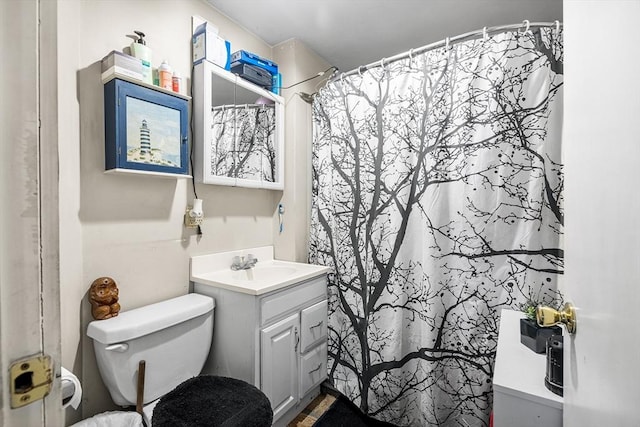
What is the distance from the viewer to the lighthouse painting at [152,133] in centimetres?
133

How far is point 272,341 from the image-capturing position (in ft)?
5.17

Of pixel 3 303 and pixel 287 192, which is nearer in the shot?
pixel 3 303

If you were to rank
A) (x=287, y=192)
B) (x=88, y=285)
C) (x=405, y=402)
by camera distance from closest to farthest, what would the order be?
(x=88, y=285) < (x=405, y=402) < (x=287, y=192)

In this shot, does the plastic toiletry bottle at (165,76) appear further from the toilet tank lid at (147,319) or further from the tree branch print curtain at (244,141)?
the toilet tank lid at (147,319)

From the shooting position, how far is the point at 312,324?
189 centimetres

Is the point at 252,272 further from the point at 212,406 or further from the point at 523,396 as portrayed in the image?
the point at 523,396

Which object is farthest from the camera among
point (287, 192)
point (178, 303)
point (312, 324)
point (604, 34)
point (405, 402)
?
point (287, 192)

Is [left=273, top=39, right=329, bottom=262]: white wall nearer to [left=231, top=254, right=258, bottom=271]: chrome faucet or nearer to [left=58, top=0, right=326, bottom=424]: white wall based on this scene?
[left=231, top=254, right=258, bottom=271]: chrome faucet

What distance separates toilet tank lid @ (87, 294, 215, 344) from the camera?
1.19 metres

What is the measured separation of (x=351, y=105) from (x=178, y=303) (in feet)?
5.12

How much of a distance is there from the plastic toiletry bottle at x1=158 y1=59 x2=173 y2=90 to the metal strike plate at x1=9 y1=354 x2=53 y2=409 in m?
1.41

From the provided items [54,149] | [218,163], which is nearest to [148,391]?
[218,163]

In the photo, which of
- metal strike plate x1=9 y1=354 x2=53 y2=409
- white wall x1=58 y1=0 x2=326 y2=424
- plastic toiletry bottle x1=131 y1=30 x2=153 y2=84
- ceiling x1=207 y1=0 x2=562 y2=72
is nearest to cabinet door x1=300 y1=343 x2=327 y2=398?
white wall x1=58 y1=0 x2=326 y2=424

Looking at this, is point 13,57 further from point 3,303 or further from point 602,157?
point 602,157
